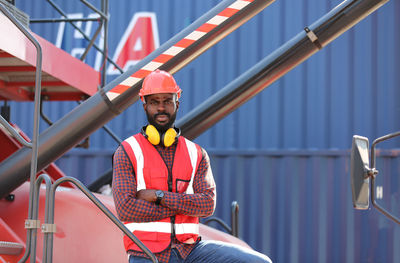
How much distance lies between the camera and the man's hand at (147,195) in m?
2.89

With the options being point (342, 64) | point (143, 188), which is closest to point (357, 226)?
point (342, 64)

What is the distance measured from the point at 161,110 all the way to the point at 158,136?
0.17 m

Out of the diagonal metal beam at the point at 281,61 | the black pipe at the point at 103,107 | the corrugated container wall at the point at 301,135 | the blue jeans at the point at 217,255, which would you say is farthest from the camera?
the corrugated container wall at the point at 301,135

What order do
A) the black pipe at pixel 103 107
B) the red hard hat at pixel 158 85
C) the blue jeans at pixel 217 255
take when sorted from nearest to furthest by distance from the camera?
the blue jeans at pixel 217 255, the red hard hat at pixel 158 85, the black pipe at pixel 103 107

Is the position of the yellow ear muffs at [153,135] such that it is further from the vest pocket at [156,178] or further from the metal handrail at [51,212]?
the metal handrail at [51,212]

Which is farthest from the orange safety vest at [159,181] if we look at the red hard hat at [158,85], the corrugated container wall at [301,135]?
the corrugated container wall at [301,135]

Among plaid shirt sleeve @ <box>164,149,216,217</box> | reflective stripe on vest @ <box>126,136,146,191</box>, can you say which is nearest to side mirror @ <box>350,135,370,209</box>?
plaid shirt sleeve @ <box>164,149,216,217</box>

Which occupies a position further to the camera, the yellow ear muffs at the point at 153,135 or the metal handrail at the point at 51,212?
the yellow ear muffs at the point at 153,135

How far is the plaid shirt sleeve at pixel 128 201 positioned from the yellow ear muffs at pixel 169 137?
0.23 m

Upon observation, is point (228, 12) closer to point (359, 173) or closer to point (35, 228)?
point (359, 173)

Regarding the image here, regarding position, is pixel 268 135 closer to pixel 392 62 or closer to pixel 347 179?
pixel 347 179

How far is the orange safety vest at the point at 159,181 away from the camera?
2.86 meters

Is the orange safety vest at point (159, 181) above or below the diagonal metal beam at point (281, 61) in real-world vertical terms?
below

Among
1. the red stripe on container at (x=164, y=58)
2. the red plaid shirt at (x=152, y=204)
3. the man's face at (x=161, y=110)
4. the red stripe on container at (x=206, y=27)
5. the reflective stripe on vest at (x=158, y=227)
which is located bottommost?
the reflective stripe on vest at (x=158, y=227)
